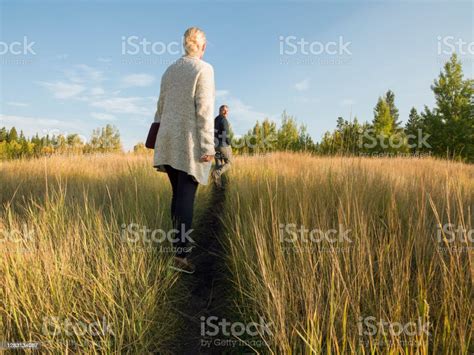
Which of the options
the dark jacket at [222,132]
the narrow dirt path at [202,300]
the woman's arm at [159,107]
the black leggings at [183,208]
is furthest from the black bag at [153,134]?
the dark jacket at [222,132]

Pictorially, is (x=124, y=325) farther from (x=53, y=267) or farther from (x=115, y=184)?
(x=115, y=184)

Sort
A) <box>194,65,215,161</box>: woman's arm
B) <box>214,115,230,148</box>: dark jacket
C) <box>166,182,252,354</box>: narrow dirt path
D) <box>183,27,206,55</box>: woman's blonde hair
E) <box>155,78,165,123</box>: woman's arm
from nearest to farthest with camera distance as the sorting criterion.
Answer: <box>166,182,252,354</box>: narrow dirt path, <box>194,65,215,161</box>: woman's arm, <box>183,27,206,55</box>: woman's blonde hair, <box>155,78,165,123</box>: woman's arm, <box>214,115,230,148</box>: dark jacket

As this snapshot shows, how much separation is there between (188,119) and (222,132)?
4.71 m

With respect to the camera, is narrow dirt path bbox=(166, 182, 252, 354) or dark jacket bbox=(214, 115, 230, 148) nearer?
narrow dirt path bbox=(166, 182, 252, 354)

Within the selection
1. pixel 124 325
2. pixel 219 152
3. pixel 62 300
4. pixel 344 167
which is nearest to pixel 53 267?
pixel 62 300

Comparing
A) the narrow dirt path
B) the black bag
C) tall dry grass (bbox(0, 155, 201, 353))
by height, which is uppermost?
the black bag

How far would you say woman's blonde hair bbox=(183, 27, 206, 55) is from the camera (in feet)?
8.74

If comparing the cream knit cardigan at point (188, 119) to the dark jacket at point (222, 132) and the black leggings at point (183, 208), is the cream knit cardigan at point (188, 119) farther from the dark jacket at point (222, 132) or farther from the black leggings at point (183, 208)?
the dark jacket at point (222, 132)

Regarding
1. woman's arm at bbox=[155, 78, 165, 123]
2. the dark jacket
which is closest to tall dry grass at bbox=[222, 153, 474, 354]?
woman's arm at bbox=[155, 78, 165, 123]

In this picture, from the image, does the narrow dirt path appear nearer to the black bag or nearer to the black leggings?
the black leggings

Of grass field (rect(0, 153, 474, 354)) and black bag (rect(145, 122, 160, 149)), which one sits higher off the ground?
black bag (rect(145, 122, 160, 149))

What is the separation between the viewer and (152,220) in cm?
316

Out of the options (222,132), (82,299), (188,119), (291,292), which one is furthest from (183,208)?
(222,132)

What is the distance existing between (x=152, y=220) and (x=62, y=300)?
4.77ft
